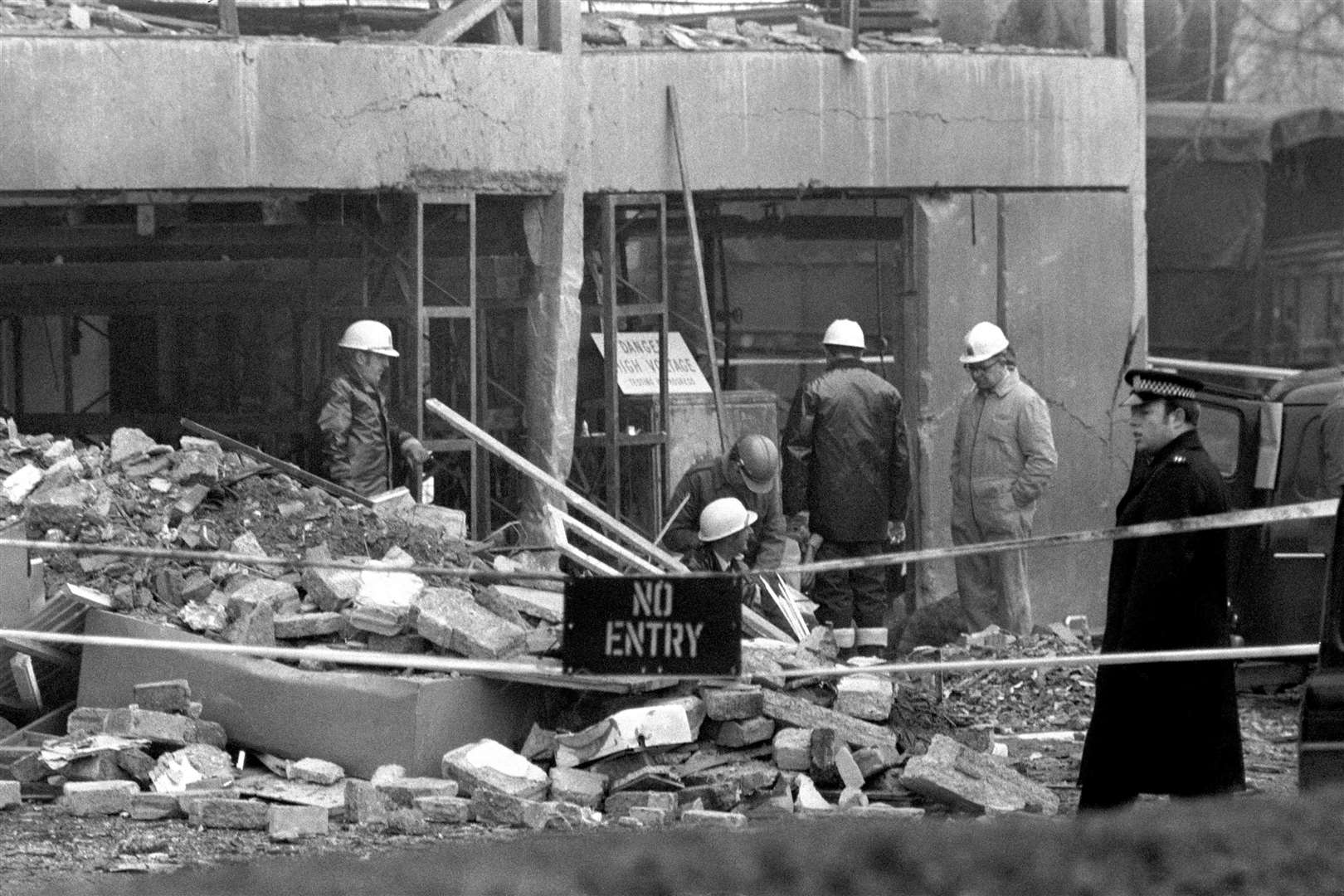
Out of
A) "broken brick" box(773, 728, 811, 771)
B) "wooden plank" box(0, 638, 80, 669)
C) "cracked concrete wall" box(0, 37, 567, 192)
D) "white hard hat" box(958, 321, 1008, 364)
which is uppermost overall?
"cracked concrete wall" box(0, 37, 567, 192)

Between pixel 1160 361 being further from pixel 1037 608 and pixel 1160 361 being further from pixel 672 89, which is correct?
pixel 672 89

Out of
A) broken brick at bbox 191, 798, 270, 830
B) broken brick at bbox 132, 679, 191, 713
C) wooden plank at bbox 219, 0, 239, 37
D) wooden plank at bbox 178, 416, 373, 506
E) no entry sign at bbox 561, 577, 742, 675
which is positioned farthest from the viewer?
wooden plank at bbox 219, 0, 239, 37

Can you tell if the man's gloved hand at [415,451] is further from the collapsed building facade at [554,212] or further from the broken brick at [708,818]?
the broken brick at [708,818]

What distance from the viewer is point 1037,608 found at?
13430mm

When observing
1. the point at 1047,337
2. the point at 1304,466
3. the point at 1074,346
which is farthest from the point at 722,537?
the point at 1074,346

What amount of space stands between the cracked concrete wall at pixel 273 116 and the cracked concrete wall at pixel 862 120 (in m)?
0.61

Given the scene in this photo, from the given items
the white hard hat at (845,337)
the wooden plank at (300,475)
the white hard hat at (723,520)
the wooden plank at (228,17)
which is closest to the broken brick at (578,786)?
the white hard hat at (723,520)

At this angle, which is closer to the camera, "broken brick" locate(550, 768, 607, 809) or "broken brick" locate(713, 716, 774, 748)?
"broken brick" locate(550, 768, 607, 809)

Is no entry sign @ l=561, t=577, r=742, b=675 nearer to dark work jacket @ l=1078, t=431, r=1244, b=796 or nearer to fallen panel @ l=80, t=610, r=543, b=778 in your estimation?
dark work jacket @ l=1078, t=431, r=1244, b=796

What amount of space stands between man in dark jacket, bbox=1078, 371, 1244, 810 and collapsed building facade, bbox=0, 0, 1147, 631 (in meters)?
5.89

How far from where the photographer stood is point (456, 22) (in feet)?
39.9

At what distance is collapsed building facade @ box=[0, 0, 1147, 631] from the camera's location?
11180 millimetres

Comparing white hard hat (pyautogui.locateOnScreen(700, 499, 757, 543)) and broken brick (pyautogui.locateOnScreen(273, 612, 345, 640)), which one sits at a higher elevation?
white hard hat (pyautogui.locateOnScreen(700, 499, 757, 543))

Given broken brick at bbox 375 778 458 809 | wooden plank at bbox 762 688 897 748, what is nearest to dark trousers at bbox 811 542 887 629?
wooden plank at bbox 762 688 897 748
